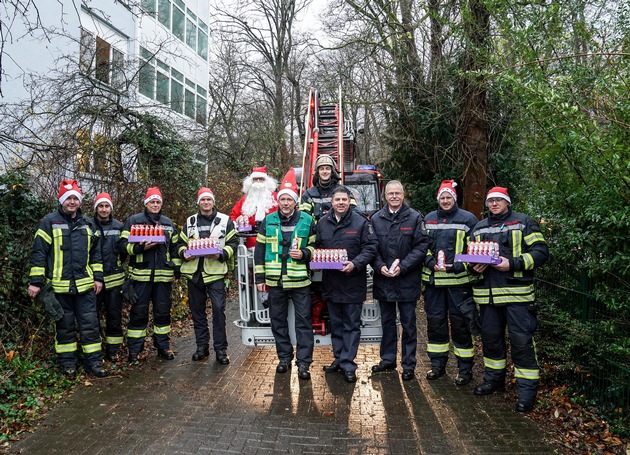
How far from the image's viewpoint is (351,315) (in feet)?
18.6

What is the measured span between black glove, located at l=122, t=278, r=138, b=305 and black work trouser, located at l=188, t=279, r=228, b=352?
694mm

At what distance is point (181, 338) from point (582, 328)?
18.8ft

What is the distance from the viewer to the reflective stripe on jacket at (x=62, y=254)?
214 inches

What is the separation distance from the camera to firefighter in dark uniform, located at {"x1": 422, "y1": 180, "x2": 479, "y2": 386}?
5.55 m

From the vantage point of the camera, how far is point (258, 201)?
710 centimetres

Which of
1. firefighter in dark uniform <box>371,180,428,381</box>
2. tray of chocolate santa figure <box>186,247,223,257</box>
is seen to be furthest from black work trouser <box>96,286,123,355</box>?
firefighter in dark uniform <box>371,180,428,381</box>

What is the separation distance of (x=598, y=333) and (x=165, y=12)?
64.7 feet

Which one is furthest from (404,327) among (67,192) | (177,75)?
(177,75)

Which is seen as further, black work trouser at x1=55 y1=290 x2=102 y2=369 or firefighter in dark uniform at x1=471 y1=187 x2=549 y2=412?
black work trouser at x1=55 y1=290 x2=102 y2=369

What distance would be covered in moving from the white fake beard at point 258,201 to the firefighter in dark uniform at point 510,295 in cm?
306

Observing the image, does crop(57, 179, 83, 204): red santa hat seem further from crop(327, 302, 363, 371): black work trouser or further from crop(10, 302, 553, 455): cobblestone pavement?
crop(327, 302, 363, 371): black work trouser

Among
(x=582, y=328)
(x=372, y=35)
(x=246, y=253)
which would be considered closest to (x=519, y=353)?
(x=582, y=328)

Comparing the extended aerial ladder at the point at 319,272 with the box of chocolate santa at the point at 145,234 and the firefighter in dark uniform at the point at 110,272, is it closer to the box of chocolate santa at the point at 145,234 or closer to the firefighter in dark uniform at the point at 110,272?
the box of chocolate santa at the point at 145,234

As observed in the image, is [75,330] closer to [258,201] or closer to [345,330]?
[258,201]
